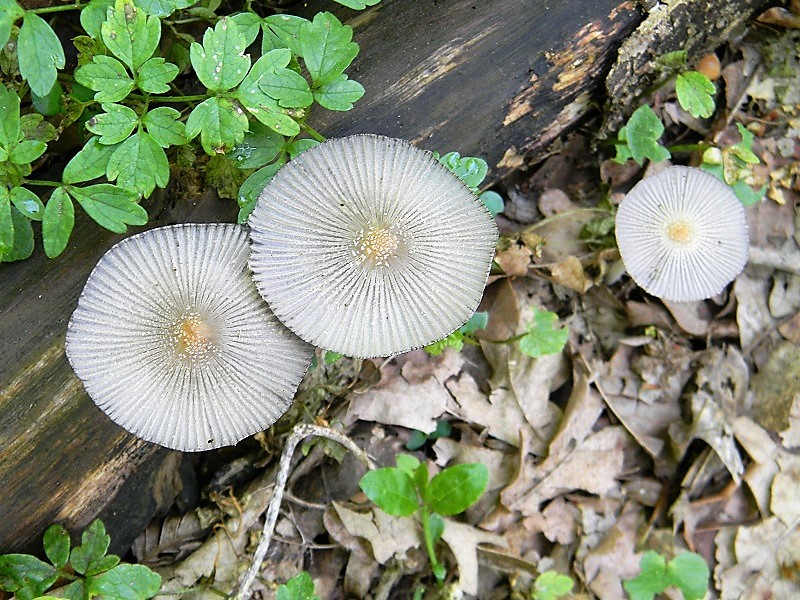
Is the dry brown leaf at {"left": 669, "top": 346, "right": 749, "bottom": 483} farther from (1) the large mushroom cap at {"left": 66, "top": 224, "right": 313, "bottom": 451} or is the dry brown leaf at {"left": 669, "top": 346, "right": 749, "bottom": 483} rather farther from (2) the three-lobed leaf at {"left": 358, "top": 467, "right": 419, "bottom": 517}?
(1) the large mushroom cap at {"left": 66, "top": 224, "right": 313, "bottom": 451}

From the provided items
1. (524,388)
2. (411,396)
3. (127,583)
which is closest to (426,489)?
(411,396)

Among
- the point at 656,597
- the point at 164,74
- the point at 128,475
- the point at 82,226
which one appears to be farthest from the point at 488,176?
the point at 656,597

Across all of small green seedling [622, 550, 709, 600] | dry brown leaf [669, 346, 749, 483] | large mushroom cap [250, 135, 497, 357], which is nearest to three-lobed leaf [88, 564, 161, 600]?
large mushroom cap [250, 135, 497, 357]

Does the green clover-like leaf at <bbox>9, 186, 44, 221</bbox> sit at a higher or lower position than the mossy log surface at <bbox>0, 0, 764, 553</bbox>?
higher

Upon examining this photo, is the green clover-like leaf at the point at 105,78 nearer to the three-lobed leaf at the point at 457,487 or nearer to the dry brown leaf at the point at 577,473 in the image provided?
the three-lobed leaf at the point at 457,487

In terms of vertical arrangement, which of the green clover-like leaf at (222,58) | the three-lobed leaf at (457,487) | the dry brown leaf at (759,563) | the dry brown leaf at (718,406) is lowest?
the dry brown leaf at (759,563)

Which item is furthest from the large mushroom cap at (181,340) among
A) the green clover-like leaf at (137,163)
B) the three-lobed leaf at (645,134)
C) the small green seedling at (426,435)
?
the three-lobed leaf at (645,134)
